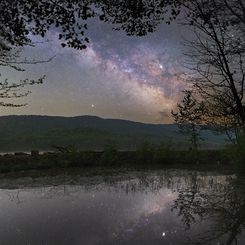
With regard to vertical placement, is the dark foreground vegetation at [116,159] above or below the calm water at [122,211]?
above

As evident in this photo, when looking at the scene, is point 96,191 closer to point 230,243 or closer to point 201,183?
point 201,183

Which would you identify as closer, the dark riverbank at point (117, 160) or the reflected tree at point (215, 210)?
the reflected tree at point (215, 210)

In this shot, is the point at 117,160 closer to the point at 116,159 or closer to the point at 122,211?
the point at 116,159

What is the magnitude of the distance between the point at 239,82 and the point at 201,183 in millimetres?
8708

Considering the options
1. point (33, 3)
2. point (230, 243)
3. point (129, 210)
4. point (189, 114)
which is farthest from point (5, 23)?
point (189, 114)

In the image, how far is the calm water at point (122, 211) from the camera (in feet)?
33.8

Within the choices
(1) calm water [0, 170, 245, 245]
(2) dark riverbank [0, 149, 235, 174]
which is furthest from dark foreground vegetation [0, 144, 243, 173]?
(1) calm water [0, 170, 245, 245]

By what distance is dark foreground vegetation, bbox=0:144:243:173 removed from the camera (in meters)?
31.1

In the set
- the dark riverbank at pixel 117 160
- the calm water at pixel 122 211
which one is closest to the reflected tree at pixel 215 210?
the calm water at pixel 122 211

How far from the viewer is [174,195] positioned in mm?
17594

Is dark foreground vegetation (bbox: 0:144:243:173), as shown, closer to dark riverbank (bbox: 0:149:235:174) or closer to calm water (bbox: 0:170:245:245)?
dark riverbank (bbox: 0:149:235:174)

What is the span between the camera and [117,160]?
113 feet

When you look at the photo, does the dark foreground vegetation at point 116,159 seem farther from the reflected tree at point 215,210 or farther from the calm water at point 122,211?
the reflected tree at point 215,210

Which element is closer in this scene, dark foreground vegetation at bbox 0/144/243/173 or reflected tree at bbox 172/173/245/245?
reflected tree at bbox 172/173/245/245
